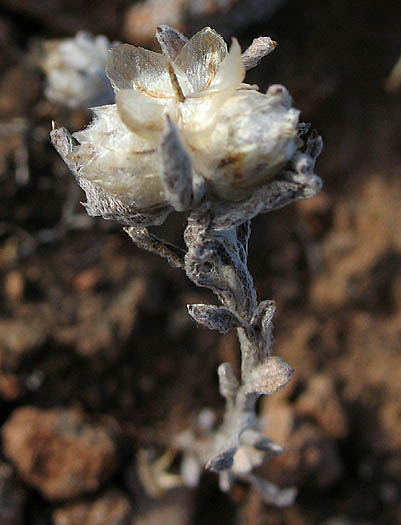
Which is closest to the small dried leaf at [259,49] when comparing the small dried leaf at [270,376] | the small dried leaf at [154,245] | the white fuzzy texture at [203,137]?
the white fuzzy texture at [203,137]

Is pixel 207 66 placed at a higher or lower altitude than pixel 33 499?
higher

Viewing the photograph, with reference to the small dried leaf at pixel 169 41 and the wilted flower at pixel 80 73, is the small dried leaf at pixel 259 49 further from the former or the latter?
the wilted flower at pixel 80 73

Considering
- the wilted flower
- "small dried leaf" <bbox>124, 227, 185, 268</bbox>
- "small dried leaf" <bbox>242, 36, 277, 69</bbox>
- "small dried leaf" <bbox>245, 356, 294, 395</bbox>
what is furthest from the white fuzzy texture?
the wilted flower

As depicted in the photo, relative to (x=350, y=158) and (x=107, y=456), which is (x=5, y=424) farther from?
(x=350, y=158)

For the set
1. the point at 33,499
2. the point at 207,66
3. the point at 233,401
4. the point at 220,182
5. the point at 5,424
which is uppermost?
the point at 207,66

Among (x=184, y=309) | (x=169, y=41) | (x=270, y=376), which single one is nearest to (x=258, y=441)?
(x=270, y=376)

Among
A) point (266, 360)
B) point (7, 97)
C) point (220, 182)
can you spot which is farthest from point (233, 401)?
point (7, 97)

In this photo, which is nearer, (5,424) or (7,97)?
(5,424)
